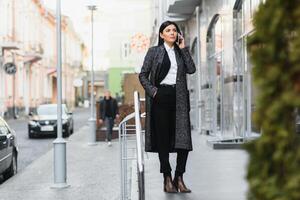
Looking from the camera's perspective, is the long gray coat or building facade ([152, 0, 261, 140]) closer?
the long gray coat

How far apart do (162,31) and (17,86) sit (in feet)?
145

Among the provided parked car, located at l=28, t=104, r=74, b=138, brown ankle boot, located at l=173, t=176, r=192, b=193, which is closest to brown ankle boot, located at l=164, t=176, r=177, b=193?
brown ankle boot, located at l=173, t=176, r=192, b=193

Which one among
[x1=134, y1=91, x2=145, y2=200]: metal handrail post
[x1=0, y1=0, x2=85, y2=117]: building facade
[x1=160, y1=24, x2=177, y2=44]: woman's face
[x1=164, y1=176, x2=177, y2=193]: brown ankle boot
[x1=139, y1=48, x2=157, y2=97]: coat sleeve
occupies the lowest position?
[x1=164, y1=176, x2=177, y2=193]: brown ankle boot

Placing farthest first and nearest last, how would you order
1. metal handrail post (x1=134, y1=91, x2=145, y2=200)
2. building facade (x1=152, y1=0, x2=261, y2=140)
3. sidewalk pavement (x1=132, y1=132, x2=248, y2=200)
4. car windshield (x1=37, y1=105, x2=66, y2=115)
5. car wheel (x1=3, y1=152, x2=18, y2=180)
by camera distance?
car windshield (x1=37, y1=105, x2=66, y2=115), building facade (x1=152, y1=0, x2=261, y2=140), car wheel (x1=3, y1=152, x2=18, y2=180), sidewalk pavement (x1=132, y1=132, x2=248, y2=200), metal handrail post (x1=134, y1=91, x2=145, y2=200)

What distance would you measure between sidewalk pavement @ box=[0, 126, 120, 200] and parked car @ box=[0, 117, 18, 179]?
19 cm

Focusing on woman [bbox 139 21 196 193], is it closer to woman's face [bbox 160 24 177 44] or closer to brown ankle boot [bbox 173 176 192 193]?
woman's face [bbox 160 24 177 44]

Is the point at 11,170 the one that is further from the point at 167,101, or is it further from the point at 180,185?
the point at 167,101

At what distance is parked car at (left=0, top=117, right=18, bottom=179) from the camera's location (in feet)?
37.8

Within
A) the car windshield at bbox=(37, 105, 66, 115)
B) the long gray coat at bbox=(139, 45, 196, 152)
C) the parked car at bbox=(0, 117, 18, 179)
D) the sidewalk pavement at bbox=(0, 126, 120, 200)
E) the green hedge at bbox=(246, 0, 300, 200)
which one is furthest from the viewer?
the car windshield at bbox=(37, 105, 66, 115)

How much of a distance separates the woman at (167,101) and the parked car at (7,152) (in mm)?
5787

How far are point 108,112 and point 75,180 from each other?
30.3ft

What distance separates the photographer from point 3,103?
41.8m

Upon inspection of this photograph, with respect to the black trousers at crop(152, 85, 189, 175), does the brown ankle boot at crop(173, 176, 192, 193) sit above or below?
below

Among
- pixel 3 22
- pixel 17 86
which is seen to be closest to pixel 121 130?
pixel 3 22
